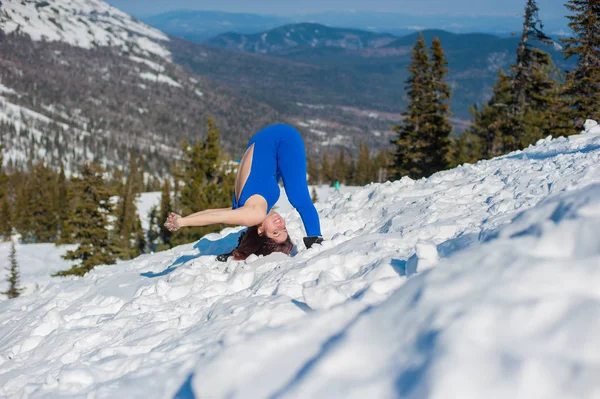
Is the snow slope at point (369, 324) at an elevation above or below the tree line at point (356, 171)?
above

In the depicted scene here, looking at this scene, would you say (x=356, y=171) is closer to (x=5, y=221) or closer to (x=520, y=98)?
(x=5, y=221)

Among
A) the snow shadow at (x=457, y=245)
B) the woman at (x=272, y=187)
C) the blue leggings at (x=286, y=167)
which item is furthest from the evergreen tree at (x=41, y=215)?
the snow shadow at (x=457, y=245)

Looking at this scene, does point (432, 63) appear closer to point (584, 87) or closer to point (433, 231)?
point (584, 87)

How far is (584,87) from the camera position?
24016 millimetres

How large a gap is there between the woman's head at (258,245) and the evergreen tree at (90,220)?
86.4 feet

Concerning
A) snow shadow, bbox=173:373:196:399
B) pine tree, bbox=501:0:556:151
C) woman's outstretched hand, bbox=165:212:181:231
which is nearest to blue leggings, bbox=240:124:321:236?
woman's outstretched hand, bbox=165:212:181:231

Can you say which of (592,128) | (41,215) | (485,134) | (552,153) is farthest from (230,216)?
(41,215)

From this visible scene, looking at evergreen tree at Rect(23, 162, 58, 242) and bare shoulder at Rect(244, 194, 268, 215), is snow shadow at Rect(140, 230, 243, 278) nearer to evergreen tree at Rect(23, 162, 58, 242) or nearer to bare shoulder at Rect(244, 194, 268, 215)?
bare shoulder at Rect(244, 194, 268, 215)

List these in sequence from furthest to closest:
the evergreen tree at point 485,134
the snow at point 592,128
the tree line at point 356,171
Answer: the tree line at point 356,171 < the evergreen tree at point 485,134 < the snow at point 592,128

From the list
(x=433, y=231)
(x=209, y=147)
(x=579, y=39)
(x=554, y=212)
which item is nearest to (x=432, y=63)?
(x=579, y=39)

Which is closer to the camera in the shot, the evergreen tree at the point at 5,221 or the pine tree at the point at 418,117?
the pine tree at the point at 418,117

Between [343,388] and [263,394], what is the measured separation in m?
0.45

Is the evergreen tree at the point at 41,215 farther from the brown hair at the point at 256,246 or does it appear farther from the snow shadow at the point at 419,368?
the snow shadow at the point at 419,368

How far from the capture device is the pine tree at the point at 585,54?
23572 millimetres
